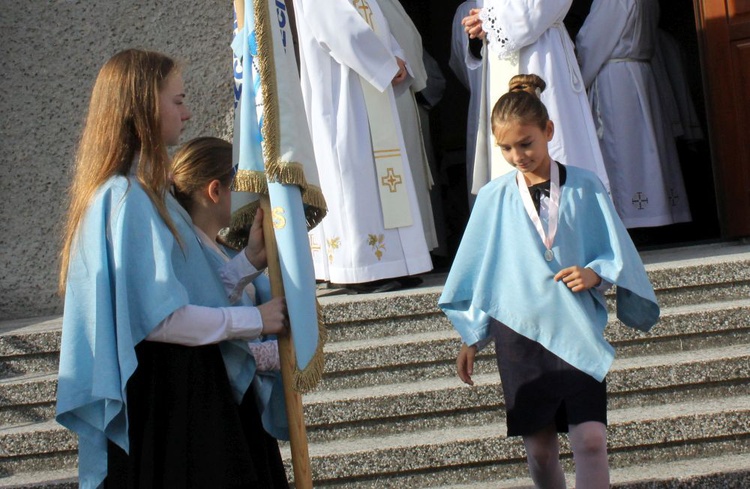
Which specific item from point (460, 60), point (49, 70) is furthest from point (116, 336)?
point (460, 60)

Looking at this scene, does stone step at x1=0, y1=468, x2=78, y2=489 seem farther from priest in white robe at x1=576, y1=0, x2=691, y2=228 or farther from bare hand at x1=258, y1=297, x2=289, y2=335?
priest in white robe at x1=576, y1=0, x2=691, y2=228

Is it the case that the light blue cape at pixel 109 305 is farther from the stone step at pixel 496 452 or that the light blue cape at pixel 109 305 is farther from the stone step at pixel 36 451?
the stone step at pixel 36 451

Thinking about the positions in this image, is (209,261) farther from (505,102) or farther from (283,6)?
(505,102)

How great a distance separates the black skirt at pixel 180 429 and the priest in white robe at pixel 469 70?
4.19m

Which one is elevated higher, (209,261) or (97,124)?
(97,124)

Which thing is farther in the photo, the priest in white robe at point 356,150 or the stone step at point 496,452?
the priest in white robe at point 356,150

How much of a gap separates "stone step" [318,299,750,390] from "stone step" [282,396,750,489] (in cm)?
54

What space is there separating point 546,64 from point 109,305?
3949 mm

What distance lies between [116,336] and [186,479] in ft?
1.35

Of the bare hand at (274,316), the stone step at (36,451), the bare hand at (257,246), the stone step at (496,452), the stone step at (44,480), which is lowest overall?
the stone step at (496,452)

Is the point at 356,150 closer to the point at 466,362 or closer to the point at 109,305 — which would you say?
the point at 466,362

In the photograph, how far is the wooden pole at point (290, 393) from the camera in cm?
313

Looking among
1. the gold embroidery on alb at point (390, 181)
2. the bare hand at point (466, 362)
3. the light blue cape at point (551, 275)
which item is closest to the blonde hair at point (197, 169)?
the light blue cape at point (551, 275)

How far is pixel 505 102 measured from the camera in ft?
11.7
